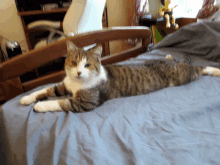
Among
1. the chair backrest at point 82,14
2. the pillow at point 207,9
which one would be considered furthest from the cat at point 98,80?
the pillow at point 207,9

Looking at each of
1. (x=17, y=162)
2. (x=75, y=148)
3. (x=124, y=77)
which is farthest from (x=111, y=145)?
(x=124, y=77)

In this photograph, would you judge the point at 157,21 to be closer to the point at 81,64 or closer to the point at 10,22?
the point at 81,64

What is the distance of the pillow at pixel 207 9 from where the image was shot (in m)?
2.05

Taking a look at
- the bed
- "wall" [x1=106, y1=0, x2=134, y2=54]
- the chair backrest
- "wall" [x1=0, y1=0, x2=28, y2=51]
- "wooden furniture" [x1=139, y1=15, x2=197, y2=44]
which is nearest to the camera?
the bed

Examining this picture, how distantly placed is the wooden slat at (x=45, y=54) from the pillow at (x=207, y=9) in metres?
1.62

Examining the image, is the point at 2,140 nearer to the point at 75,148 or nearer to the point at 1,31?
the point at 75,148

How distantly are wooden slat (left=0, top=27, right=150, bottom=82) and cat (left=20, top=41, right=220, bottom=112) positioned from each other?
102mm

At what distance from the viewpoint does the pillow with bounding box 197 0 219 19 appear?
2.05m

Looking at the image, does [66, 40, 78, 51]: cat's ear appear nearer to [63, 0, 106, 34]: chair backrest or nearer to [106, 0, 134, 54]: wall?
[63, 0, 106, 34]: chair backrest

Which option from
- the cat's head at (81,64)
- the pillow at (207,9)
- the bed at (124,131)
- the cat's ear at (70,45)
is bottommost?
the bed at (124,131)

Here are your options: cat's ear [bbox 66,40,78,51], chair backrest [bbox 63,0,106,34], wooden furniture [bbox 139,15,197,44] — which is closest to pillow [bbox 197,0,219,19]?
wooden furniture [bbox 139,15,197,44]

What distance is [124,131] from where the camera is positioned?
2.10ft

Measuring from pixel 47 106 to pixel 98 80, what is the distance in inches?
13.8

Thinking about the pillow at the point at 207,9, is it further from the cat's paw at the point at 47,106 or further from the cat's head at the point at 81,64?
the cat's paw at the point at 47,106
